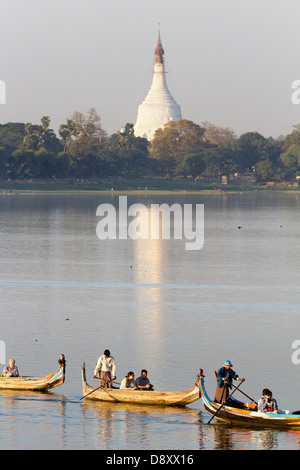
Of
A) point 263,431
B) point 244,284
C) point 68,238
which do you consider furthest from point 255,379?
point 68,238

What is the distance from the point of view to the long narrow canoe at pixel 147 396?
27.7 meters

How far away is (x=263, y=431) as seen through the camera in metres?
26.3

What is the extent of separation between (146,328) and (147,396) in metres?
12.3

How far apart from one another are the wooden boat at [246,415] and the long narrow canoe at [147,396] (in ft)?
2.42

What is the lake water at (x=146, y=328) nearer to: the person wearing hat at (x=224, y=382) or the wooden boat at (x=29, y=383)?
the wooden boat at (x=29, y=383)

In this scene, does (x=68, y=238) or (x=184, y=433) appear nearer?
(x=184, y=433)

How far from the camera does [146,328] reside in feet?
132

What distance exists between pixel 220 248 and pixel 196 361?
4343 centimetres

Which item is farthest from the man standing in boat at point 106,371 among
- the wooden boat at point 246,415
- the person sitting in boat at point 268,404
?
the person sitting in boat at point 268,404

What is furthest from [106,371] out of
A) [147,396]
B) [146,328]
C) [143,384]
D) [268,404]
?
[146,328]

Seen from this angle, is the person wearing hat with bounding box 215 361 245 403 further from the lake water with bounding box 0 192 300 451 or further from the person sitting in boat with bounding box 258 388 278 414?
the person sitting in boat with bounding box 258 388 278 414

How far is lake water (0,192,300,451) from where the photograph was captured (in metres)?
26.2
